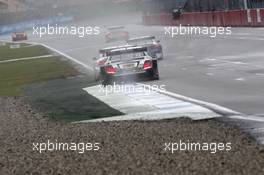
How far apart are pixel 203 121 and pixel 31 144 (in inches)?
126

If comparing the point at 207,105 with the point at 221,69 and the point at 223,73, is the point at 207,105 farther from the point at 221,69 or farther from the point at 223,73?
the point at 221,69

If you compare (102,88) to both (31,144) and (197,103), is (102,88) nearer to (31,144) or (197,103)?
(197,103)

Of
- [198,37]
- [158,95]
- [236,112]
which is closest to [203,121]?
[236,112]
